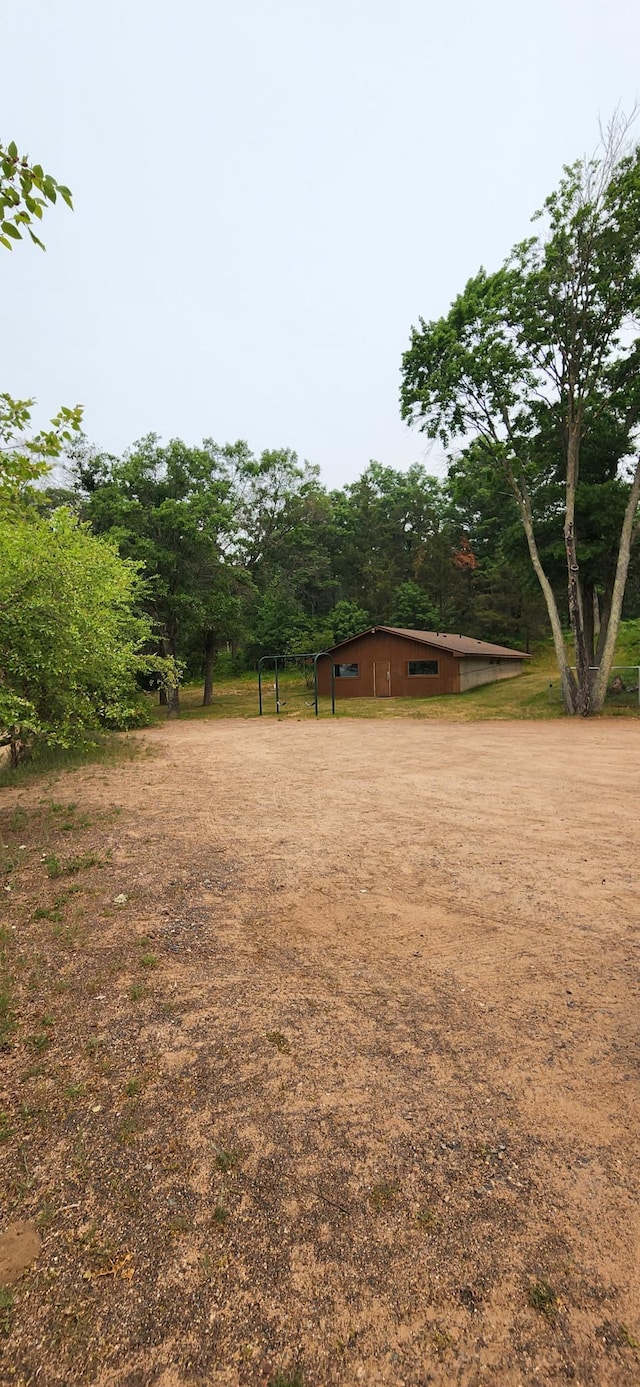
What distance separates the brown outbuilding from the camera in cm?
2823

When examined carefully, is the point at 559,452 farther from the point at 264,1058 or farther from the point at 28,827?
the point at 264,1058

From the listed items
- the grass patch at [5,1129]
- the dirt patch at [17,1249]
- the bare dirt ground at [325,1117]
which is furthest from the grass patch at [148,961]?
the dirt patch at [17,1249]

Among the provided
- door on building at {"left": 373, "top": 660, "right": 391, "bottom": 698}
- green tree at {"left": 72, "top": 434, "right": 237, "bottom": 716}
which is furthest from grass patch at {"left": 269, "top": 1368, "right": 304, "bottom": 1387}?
door on building at {"left": 373, "top": 660, "right": 391, "bottom": 698}

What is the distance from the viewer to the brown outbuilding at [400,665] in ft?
92.6

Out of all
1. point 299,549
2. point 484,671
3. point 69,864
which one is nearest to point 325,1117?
point 69,864

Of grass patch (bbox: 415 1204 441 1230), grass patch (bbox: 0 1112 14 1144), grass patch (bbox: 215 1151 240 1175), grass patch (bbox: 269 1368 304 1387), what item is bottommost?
grass patch (bbox: 269 1368 304 1387)

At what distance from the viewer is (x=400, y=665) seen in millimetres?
29203

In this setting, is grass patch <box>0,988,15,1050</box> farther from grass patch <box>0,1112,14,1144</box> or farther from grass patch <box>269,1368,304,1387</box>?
grass patch <box>269,1368,304,1387</box>

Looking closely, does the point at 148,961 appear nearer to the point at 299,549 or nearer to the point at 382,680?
the point at 382,680

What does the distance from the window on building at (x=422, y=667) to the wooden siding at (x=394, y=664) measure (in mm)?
161

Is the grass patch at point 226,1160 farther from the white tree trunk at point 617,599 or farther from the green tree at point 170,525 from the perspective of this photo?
the green tree at point 170,525

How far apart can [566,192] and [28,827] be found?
21400 millimetres

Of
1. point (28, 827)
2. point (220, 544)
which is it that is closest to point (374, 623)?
point (220, 544)

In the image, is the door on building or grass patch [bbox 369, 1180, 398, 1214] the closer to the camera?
grass patch [bbox 369, 1180, 398, 1214]
